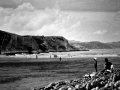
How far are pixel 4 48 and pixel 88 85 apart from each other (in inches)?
7235

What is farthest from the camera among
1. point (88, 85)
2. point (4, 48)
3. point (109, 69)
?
point (4, 48)

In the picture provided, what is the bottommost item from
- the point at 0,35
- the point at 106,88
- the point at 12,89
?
the point at 12,89

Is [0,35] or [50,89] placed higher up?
[0,35]

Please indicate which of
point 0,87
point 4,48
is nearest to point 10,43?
point 4,48

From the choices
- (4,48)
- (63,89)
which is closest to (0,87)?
(63,89)

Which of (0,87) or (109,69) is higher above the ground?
(109,69)

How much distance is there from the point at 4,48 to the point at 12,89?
175m

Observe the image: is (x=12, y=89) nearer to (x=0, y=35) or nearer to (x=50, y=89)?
(x=50, y=89)

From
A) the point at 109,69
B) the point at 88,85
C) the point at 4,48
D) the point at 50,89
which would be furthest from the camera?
the point at 4,48

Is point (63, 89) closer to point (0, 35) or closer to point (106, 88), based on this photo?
point (106, 88)

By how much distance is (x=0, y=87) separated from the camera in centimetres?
2139

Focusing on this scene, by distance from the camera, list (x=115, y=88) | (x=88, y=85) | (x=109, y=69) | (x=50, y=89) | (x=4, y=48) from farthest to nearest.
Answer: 1. (x=4, y=48)
2. (x=109, y=69)
3. (x=50, y=89)
4. (x=88, y=85)
5. (x=115, y=88)

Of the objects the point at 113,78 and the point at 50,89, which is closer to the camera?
the point at 113,78

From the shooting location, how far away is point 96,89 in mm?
12352
